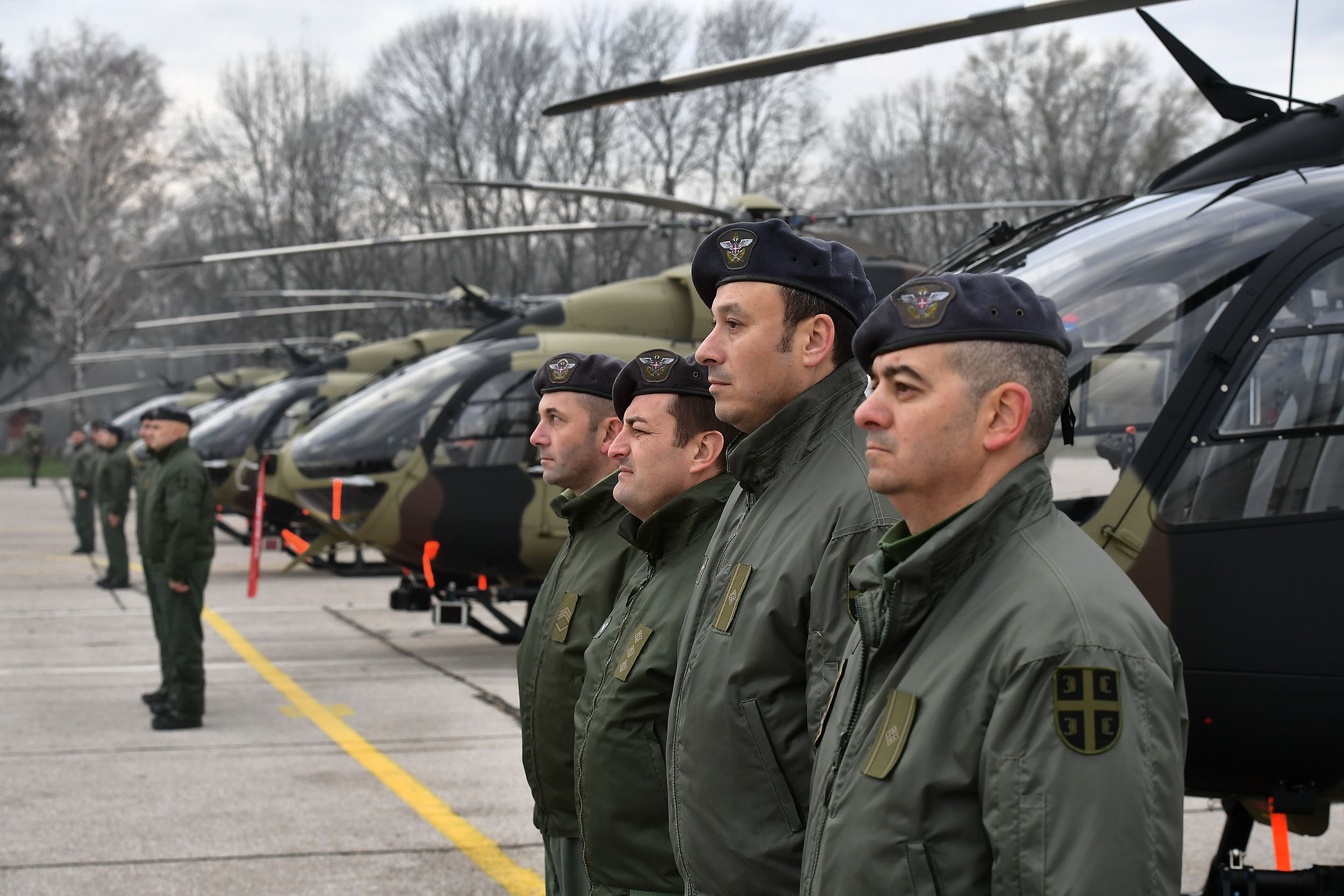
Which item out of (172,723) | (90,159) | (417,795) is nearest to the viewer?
(417,795)

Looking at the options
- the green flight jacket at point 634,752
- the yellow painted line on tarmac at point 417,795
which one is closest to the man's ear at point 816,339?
the green flight jacket at point 634,752

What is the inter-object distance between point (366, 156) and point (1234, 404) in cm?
4244

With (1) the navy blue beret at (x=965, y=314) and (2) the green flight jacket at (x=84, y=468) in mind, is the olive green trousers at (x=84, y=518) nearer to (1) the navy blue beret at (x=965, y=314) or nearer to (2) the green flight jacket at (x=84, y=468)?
(2) the green flight jacket at (x=84, y=468)

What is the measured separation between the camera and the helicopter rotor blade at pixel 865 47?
3.82 meters

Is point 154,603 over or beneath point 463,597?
over

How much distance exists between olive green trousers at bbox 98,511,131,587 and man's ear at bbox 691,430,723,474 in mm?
13633

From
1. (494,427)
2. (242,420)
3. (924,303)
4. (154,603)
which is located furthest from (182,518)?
(242,420)

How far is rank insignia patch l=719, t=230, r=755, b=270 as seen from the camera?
2.72m

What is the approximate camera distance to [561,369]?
4.05 metres

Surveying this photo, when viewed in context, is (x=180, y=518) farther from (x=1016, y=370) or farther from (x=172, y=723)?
(x=1016, y=370)

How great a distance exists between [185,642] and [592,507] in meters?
5.13

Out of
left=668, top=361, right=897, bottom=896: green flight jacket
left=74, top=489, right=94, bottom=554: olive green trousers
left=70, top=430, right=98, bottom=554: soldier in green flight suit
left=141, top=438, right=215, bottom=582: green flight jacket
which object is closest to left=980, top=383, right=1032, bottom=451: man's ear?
left=668, top=361, right=897, bottom=896: green flight jacket

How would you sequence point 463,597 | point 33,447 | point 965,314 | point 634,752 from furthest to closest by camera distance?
point 33,447 < point 463,597 < point 634,752 < point 965,314

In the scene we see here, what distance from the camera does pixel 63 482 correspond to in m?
39.6
